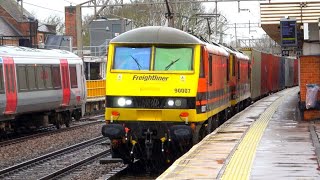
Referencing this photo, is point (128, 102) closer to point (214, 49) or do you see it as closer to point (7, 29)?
point (214, 49)

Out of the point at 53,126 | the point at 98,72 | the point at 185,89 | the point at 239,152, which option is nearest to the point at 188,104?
the point at 185,89

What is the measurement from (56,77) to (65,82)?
0.90m

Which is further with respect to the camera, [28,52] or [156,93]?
[28,52]

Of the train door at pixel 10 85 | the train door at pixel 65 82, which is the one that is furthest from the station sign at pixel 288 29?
the train door at pixel 65 82

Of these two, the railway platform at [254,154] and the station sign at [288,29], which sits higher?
the station sign at [288,29]

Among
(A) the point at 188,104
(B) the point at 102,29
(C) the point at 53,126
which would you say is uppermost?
(B) the point at 102,29

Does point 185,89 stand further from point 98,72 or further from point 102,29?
point 102,29

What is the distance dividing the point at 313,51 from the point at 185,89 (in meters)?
7.35

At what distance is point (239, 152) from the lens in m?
11.9

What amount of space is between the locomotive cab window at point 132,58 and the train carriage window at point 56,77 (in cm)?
1018

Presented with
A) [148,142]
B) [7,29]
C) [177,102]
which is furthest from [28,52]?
[7,29]

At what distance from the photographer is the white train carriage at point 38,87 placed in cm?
1997

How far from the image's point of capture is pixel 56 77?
23.9 metres

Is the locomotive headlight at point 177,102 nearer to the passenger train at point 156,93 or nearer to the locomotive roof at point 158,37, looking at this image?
the passenger train at point 156,93
